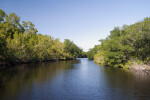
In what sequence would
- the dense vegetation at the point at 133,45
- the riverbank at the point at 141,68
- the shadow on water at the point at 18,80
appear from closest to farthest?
the shadow on water at the point at 18,80, the dense vegetation at the point at 133,45, the riverbank at the point at 141,68

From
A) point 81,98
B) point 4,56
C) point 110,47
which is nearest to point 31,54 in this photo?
point 4,56

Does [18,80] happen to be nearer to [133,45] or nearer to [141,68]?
[133,45]

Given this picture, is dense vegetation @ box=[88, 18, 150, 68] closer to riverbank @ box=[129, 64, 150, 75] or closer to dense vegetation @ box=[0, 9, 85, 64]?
riverbank @ box=[129, 64, 150, 75]

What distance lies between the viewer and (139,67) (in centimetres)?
3578

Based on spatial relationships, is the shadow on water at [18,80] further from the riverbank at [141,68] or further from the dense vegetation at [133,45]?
the riverbank at [141,68]

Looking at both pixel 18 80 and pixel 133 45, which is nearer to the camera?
pixel 18 80

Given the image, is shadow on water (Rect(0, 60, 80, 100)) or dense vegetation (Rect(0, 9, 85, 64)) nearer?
shadow on water (Rect(0, 60, 80, 100))

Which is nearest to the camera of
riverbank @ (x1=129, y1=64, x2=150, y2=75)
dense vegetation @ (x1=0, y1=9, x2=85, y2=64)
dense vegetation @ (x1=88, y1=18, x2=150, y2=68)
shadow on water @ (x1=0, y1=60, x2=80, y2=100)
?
shadow on water @ (x1=0, y1=60, x2=80, y2=100)

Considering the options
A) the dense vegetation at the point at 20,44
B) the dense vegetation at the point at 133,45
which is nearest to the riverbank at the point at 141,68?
the dense vegetation at the point at 133,45

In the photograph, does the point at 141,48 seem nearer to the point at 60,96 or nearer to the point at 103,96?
the point at 103,96

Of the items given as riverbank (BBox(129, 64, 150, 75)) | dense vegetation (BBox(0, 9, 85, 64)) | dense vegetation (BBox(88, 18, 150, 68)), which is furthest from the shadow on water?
riverbank (BBox(129, 64, 150, 75))

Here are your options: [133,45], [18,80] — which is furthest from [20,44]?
[133,45]

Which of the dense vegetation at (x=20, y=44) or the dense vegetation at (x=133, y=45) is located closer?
the dense vegetation at (x=133, y=45)

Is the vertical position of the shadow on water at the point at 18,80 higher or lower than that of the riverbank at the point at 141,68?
lower
